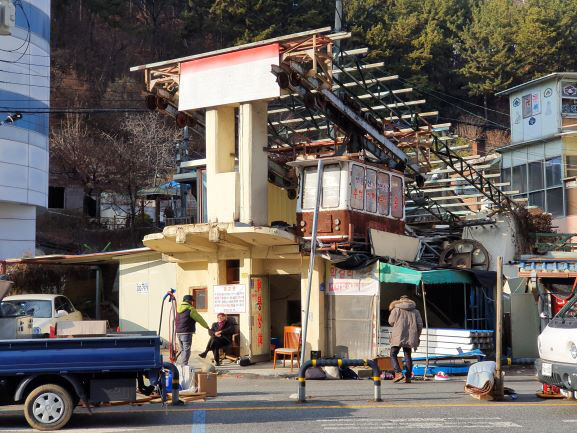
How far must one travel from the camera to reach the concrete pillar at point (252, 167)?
20.0m

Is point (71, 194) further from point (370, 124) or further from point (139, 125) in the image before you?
point (370, 124)

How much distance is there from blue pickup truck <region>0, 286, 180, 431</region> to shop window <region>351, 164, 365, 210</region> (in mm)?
10037

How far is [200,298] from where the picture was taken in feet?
72.8

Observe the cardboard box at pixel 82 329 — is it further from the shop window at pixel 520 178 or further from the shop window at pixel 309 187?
the shop window at pixel 520 178

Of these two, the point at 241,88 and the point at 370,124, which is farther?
the point at 370,124

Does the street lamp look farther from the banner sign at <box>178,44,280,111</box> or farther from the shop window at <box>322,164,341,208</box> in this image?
the shop window at <box>322,164,341,208</box>

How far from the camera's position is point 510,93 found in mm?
40281

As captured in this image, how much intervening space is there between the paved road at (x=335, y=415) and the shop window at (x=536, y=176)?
80.8ft

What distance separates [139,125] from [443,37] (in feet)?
83.6

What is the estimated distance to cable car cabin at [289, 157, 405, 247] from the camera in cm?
2016

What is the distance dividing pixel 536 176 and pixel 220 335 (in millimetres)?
23104

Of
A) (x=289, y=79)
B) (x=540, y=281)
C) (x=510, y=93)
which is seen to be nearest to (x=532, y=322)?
(x=540, y=281)

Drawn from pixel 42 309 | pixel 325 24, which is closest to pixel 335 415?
pixel 42 309

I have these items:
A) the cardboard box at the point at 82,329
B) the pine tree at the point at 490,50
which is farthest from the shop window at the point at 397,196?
the pine tree at the point at 490,50
